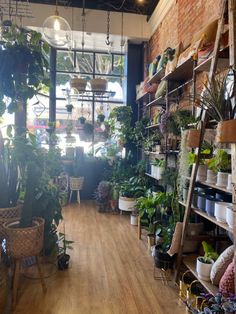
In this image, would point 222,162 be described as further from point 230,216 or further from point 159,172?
point 159,172

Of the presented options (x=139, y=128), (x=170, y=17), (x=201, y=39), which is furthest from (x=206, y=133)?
(x=170, y=17)

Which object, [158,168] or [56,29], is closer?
[56,29]

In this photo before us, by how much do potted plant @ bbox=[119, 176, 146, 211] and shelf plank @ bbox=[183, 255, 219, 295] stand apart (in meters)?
1.93

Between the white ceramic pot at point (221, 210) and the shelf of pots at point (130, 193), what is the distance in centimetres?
241

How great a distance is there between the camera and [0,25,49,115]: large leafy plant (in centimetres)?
213

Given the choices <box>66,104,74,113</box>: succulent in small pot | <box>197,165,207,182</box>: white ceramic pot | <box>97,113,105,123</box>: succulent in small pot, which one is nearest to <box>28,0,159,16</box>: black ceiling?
<box>66,104,74,113</box>: succulent in small pot

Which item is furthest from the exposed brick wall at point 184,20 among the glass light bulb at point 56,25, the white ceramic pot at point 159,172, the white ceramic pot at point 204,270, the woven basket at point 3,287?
the woven basket at point 3,287

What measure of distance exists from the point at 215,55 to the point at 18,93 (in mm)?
1608

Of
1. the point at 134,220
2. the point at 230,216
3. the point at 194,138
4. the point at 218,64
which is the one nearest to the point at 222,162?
the point at 194,138

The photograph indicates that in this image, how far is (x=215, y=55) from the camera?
203cm

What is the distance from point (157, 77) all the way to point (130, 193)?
1948 millimetres

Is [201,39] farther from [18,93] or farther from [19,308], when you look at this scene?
[19,308]

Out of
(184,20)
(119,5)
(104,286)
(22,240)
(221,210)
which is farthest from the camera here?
(119,5)

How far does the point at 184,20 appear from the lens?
3.73 metres
